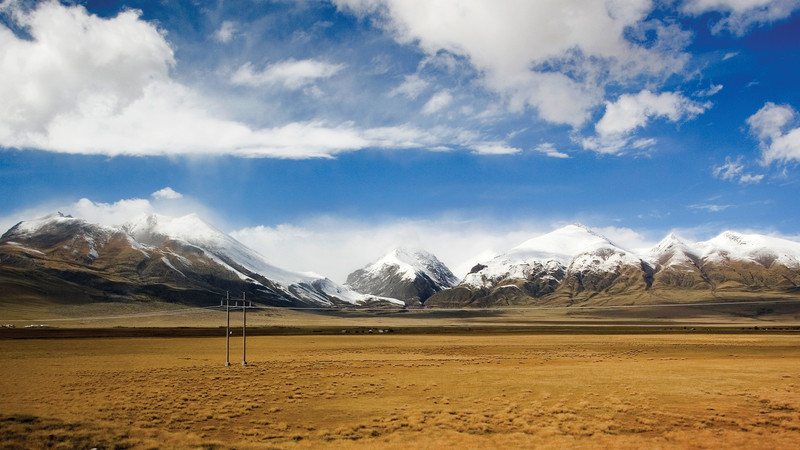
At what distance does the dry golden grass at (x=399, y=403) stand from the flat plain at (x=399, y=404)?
0.36 ft

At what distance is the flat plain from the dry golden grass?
0.36ft

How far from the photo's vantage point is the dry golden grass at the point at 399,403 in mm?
20500

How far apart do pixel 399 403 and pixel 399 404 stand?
0.30m

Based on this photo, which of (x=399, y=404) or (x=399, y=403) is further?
(x=399, y=403)

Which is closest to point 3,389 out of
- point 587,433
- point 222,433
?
point 222,433

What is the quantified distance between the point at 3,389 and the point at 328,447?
23.9m

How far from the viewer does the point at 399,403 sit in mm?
27750

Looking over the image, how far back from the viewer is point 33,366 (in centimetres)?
4272

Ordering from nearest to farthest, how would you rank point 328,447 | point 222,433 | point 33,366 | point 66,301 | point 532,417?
point 328,447 → point 222,433 → point 532,417 → point 33,366 → point 66,301

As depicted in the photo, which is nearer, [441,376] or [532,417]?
[532,417]

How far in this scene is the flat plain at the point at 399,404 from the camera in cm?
2047

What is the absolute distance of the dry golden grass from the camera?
2050 centimetres

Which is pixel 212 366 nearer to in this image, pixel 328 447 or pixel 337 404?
pixel 337 404

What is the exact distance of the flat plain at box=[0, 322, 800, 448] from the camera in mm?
20469
